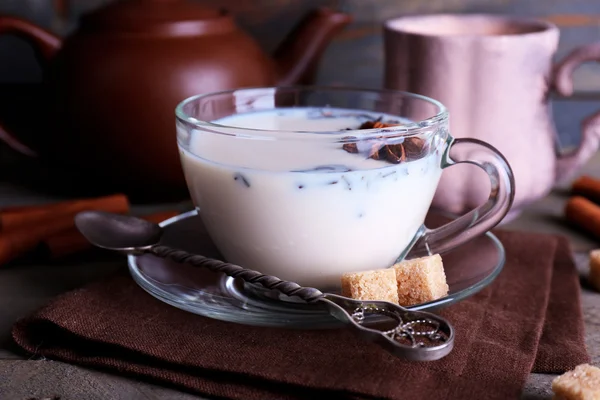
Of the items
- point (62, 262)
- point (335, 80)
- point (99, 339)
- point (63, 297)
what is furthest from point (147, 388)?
point (335, 80)

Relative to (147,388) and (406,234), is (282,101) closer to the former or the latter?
(406,234)

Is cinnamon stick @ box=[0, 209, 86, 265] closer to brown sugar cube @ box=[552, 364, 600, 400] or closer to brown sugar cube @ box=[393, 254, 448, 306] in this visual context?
brown sugar cube @ box=[393, 254, 448, 306]

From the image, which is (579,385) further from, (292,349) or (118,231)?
(118,231)

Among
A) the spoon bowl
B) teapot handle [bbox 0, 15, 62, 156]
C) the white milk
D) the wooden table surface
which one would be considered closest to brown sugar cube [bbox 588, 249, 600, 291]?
the wooden table surface

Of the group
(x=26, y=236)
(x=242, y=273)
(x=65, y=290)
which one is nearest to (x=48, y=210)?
(x=26, y=236)

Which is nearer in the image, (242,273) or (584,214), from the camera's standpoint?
(242,273)
